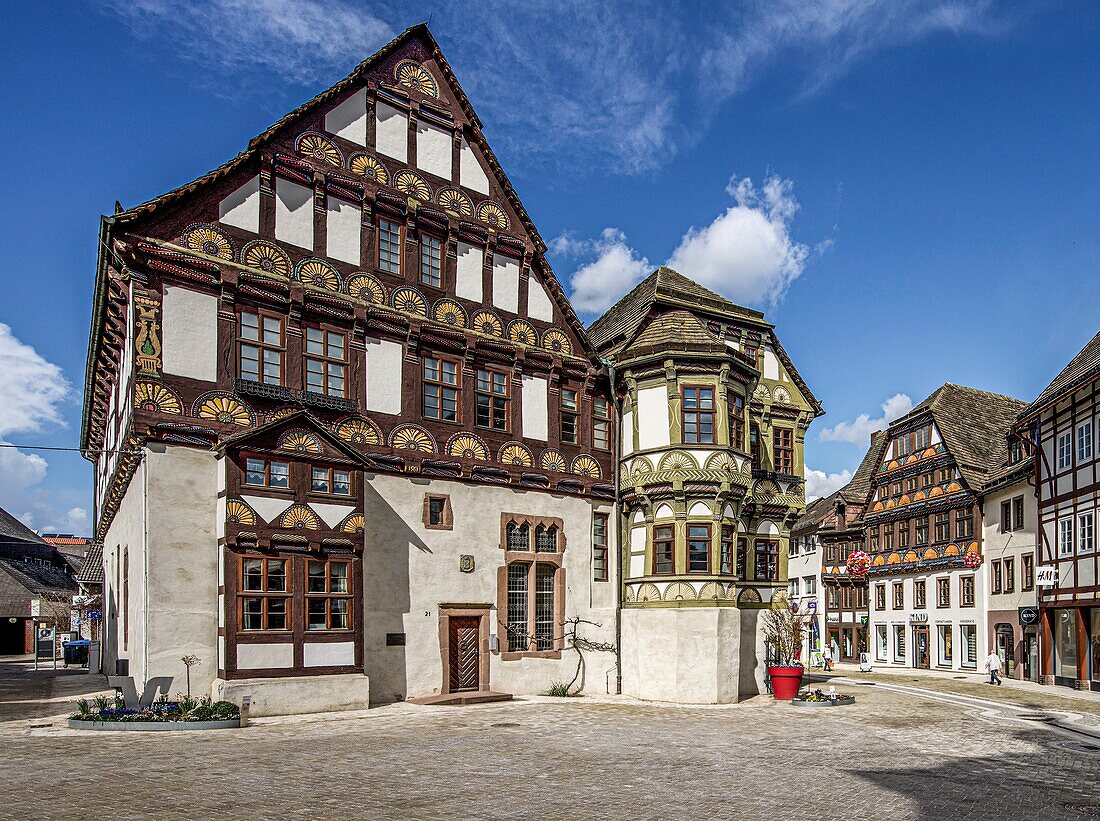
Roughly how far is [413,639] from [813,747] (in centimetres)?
1008

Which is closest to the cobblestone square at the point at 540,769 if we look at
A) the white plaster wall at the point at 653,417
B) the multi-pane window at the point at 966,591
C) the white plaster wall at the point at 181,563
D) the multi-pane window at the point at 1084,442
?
the white plaster wall at the point at 181,563

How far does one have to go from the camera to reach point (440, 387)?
2475cm

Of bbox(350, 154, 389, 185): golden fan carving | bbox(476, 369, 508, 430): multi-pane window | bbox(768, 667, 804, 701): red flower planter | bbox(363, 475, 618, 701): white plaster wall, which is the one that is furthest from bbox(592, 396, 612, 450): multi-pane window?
bbox(350, 154, 389, 185): golden fan carving

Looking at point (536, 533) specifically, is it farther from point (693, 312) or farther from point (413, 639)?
point (693, 312)

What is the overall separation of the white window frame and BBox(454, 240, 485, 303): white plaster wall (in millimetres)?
24045

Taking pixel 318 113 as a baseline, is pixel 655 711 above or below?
below

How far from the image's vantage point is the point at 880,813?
11.7 meters

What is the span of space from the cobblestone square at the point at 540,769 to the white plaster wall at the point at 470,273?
36.1 ft

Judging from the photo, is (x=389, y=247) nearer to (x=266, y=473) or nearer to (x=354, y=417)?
(x=354, y=417)

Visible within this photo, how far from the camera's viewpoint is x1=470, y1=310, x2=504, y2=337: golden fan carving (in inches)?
1017

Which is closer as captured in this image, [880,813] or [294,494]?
[880,813]

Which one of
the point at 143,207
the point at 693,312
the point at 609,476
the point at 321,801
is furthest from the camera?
the point at 693,312

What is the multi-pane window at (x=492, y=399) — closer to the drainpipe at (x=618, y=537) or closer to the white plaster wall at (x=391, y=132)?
the drainpipe at (x=618, y=537)

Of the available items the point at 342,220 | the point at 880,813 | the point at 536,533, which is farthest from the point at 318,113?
the point at 880,813
